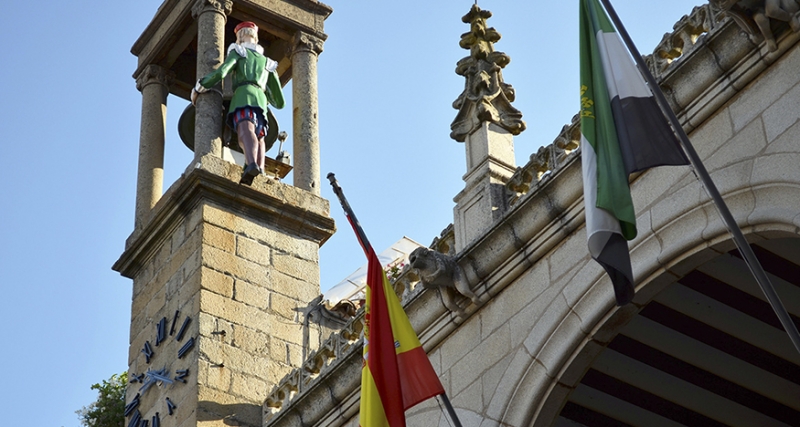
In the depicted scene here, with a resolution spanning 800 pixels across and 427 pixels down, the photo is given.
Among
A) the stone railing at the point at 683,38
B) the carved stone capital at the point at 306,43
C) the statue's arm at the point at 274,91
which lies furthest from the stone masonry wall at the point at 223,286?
the stone railing at the point at 683,38

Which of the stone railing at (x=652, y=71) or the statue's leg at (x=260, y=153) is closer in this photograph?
the stone railing at (x=652, y=71)

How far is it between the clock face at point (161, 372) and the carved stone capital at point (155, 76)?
4.10 metres

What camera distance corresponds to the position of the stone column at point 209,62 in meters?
16.3

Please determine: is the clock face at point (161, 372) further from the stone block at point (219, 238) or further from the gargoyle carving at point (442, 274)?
the gargoyle carving at point (442, 274)

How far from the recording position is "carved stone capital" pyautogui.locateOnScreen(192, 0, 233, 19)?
1736cm

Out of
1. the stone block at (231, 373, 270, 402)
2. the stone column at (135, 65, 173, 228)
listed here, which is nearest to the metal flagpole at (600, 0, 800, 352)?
the stone block at (231, 373, 270, 402)

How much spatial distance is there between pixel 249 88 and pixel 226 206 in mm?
1708

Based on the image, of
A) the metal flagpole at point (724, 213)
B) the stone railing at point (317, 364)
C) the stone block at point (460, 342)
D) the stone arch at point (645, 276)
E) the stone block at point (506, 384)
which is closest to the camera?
the metal flagpole at point (724, 213)

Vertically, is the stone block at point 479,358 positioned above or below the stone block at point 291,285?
below

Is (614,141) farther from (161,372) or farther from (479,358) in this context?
(161,372)

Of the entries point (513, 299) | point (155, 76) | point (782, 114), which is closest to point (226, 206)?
point (155, 76)

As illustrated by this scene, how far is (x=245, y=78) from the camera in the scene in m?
16.7

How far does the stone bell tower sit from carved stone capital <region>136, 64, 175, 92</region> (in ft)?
0.58

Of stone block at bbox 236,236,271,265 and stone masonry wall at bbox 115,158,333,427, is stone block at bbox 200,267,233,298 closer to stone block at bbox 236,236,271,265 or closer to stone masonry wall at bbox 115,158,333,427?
stone masonry wall at bbox 115,158,333,427
